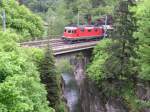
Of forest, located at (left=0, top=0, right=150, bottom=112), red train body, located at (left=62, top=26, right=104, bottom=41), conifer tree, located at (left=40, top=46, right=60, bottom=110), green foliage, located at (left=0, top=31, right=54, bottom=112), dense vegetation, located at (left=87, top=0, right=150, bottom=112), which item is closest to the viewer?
green foliage, located at (left=0, top=31, right=54, bottom=112)

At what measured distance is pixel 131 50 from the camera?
33.7 metres

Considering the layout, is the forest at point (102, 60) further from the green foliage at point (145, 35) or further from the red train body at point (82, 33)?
the red train body at point (82, 33)

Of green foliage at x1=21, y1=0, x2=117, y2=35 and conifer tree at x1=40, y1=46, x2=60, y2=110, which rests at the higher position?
green foliage at x1=21, y1=0, x2=117, y2=35

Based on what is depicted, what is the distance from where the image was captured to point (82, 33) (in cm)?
4300

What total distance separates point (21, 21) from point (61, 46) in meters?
5.97

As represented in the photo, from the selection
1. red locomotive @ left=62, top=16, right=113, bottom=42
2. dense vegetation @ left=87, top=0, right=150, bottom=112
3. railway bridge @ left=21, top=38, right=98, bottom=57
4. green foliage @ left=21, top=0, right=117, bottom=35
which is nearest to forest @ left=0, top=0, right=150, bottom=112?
dense vegetation @ left=87, top=0, right=150, bottom=112

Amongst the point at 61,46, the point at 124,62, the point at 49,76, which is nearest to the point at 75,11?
the point at 61,46

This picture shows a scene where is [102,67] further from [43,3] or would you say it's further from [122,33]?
[43,3]

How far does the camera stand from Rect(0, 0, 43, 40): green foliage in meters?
38.5

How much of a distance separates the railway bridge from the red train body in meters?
0.93

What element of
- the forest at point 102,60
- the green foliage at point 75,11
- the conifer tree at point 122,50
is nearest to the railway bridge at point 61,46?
the forest at point 102,60

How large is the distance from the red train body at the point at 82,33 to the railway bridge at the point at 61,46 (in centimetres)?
93

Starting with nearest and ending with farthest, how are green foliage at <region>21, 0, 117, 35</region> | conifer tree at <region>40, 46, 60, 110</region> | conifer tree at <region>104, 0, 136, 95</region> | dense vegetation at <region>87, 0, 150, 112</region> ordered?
conifer tree at <region>40, 46, 60, 110</region> → dense vegetation at <region>87, 0, 150, 112</region> → conifer tree at <region>104, 0, 136, 95</region> → green foliage at <region>21, 0, 117, 35</region>

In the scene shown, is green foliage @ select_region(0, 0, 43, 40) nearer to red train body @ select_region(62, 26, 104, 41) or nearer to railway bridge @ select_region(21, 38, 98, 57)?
railway bridge @ select_region(21, 38, 98, 57)
